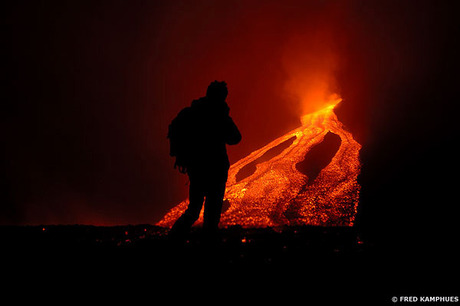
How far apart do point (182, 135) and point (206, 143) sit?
0.76 feet

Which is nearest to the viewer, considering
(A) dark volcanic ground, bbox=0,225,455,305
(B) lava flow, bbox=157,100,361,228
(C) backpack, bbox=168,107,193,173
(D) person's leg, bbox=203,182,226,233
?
(A) dark volcanic ground, bbox=0,225,455,305

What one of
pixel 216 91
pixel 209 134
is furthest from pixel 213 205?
pixel 216 91

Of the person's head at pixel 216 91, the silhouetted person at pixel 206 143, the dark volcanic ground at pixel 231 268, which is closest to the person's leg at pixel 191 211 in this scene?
the silhouetted person at pixel 206 143

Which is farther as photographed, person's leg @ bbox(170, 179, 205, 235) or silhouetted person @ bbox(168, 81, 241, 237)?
person's leg @ bbox(170, 179, 205, 235)

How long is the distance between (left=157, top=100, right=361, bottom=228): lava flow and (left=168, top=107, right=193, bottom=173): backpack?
64.0 inches

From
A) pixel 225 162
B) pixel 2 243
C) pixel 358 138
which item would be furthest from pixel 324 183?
pixel 2 243

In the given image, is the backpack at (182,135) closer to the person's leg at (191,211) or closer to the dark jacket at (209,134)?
the dark jacket at (209,134)

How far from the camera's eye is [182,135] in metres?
2.18

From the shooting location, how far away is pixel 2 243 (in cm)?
276

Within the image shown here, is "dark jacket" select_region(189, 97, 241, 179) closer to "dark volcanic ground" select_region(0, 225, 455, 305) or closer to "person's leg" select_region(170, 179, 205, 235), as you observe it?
"person's leg" select_region(170, 179, 205, 235)

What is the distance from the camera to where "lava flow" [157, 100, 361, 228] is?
389 centimetres

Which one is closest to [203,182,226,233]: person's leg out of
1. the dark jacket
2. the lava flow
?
the dark jacket

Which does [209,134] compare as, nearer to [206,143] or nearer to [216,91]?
[206,143]

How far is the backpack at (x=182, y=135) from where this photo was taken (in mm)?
2160
